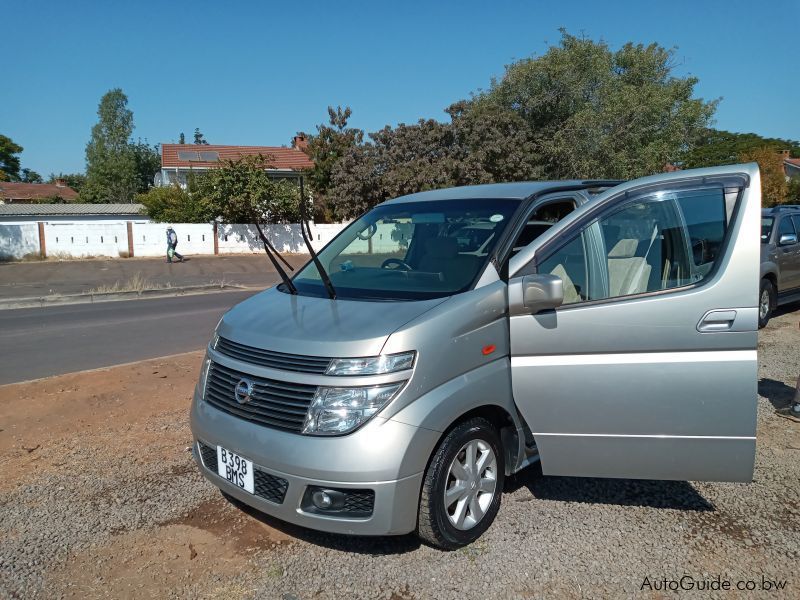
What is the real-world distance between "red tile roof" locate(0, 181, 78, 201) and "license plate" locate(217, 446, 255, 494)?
6711 centimetres

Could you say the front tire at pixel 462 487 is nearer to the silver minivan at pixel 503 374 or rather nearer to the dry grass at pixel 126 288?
the silver minivan at pixel 503 374

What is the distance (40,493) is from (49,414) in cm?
174

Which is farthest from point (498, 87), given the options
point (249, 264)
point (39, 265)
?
point (39, 265)

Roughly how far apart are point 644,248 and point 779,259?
7244mm

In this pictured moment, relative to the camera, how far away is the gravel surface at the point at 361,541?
2961 millimetres

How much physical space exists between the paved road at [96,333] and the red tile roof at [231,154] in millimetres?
31509

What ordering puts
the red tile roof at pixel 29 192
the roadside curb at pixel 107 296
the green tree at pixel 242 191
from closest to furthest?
1. the roadside curb at pixel 107 296
2. the green tree at pixel 242 191
3. the red tile roof at pixel 29 192

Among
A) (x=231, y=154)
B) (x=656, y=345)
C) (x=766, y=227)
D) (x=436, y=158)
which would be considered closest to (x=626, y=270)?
(x=656, y=345)

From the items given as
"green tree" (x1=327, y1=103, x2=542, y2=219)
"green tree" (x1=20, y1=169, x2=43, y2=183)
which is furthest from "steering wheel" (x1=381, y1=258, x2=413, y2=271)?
"green tree" (x1=20, y1=169, x2=43, y2=183)

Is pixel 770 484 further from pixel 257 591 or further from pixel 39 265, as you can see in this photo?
pixel 39 265

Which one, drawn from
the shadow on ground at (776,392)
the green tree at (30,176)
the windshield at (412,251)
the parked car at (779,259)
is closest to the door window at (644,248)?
the windshield at (412,251)

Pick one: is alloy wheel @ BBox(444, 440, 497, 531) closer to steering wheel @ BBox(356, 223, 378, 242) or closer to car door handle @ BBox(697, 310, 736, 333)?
car door handle @ BBox(697, 310, 736, 333)

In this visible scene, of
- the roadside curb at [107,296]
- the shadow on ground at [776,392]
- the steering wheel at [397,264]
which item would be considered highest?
the steering wheel at [397,264]

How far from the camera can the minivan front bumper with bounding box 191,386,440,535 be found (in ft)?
9.13
